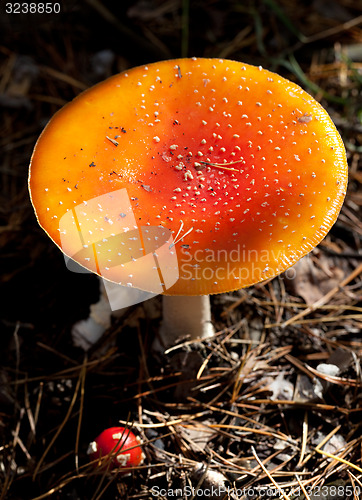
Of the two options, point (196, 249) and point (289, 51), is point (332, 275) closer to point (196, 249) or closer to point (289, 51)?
point (196, 249)

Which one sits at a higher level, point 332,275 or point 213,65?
point 213,65

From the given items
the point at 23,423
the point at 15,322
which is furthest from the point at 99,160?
the point at 23,423
